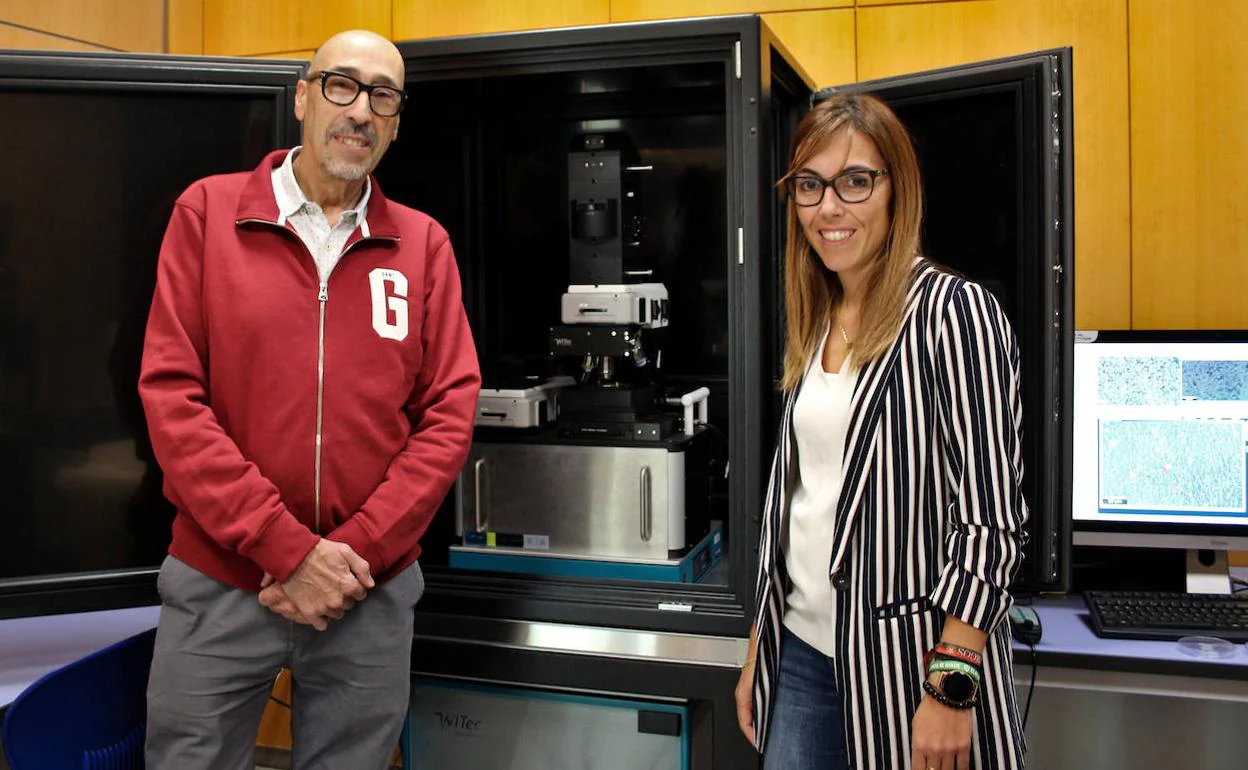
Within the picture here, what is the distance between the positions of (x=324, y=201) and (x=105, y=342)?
0.55 metres

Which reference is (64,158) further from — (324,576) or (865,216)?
(865,216)

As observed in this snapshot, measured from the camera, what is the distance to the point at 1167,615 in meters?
2.03

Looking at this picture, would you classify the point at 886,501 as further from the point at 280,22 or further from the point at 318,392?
the point at 280,22

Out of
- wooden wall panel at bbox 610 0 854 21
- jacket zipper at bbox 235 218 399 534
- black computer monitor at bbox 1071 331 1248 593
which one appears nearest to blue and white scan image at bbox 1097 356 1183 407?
black computer monitor at bbox 1071 331 1248 593

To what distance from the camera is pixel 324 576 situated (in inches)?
62.3

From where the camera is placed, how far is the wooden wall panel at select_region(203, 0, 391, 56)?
Result: 3.27 metres

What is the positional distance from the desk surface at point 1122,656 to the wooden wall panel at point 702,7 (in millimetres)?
1792

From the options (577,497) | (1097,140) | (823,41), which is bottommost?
(577,497)

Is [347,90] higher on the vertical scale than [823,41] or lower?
lower

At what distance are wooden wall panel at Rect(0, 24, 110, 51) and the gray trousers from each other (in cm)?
212

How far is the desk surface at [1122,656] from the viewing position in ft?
6.09

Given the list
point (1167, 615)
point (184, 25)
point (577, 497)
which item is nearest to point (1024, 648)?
point (1167, 615)

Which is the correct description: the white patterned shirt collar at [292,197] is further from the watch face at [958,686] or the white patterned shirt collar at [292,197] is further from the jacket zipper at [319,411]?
the watch face at [958,686]

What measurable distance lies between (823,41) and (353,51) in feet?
5.20
